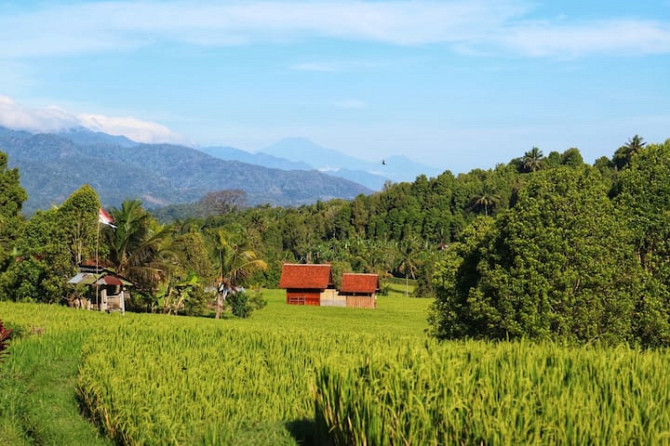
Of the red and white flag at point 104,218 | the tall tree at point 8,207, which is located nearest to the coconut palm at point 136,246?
the red and white flag at point 104,218

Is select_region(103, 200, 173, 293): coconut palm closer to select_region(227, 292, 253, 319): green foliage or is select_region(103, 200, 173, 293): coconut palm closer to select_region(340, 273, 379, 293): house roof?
select_region(227, 292, 253, 319): green foliage

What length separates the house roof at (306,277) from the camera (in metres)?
56.6

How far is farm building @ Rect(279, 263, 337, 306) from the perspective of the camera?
56688mm

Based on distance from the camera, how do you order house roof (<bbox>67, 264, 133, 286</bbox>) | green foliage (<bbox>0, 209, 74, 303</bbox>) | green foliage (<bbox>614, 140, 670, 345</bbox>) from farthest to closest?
1. green foliage (<bbox>0, 209, 74, 303</bbox>)
2. house roof (<bbox>67, 264, 133, 286</bbox>)
3. green foliage (<bbox>614, 140, 670, 345</bbox>)

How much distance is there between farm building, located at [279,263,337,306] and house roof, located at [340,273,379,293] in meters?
1.72

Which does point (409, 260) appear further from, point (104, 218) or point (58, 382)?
point (58, 382)

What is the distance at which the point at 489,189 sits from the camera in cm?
10219

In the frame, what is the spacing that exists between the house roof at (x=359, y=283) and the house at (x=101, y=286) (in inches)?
976

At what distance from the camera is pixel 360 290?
55.3m

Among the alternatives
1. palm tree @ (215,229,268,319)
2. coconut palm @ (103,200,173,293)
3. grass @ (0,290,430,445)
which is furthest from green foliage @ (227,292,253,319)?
grass @ (0,290,430,445)

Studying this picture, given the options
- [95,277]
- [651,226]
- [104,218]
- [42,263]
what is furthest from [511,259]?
[42,263]

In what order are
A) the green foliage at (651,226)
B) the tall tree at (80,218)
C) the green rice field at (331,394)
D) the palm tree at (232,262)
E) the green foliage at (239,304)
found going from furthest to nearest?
the green foliage at (239,304) < the palm tree at (232,262) < the tall tree at (80,218) < the green foliage at (651,226) < the green rice field at (331,394)

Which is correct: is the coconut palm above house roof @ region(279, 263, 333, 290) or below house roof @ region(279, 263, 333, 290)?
above

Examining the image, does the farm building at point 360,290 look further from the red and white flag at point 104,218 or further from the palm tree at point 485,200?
the palm tree at point 485,200
